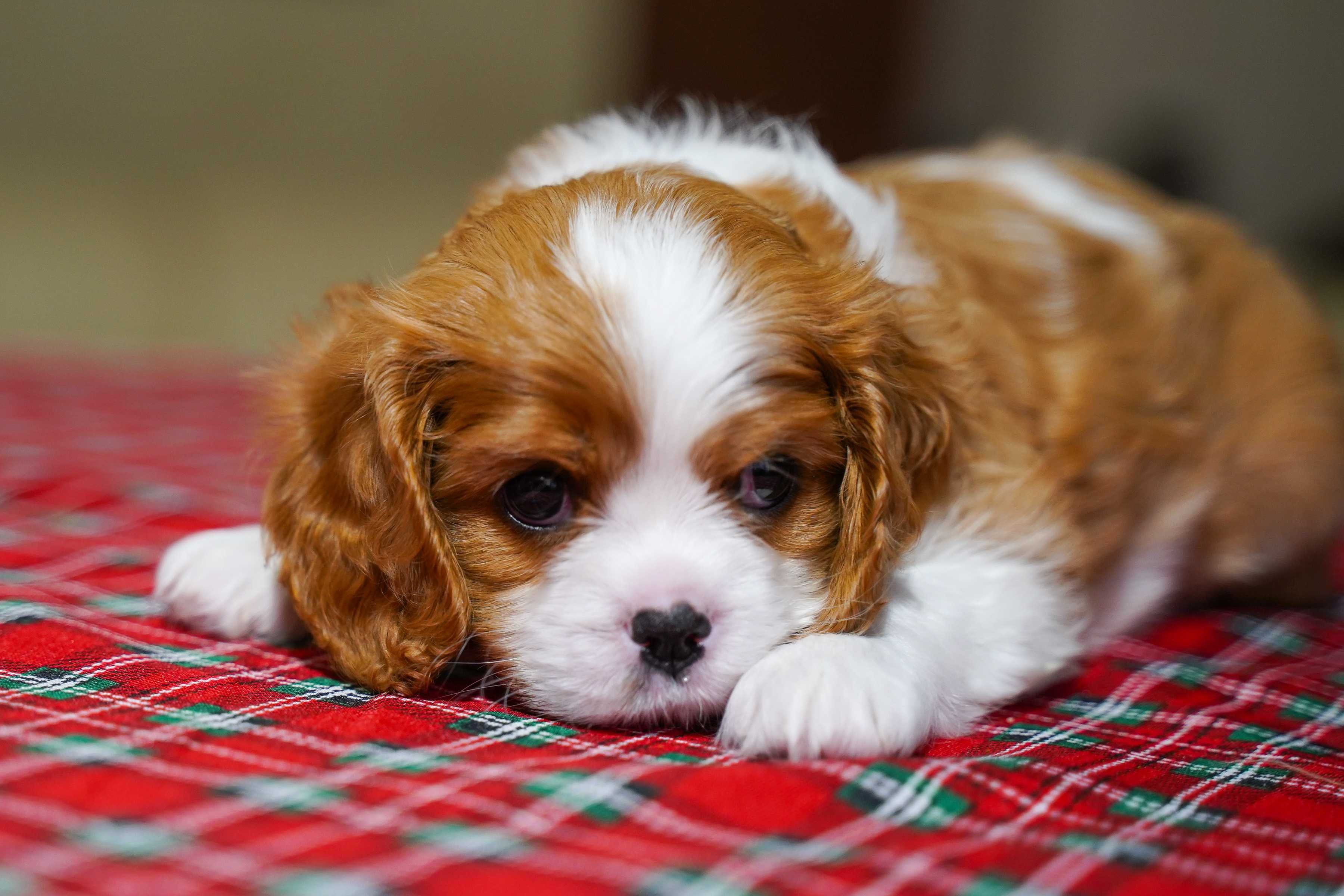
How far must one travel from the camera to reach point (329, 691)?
212 cm

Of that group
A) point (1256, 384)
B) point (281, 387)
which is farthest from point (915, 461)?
point (1256, 384)

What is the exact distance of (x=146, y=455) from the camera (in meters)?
4.09

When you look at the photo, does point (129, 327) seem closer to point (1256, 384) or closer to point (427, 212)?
point (427, 212)

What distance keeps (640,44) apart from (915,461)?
23.8ft

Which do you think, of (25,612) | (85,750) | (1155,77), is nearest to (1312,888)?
(85,750)

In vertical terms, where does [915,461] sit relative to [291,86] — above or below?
below

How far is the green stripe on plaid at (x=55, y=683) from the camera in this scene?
1.93 meters

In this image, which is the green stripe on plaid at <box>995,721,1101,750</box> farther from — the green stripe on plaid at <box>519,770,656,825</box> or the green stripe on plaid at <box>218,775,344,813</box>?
the green stripe on plaid at <box>218,775,344,813</box>

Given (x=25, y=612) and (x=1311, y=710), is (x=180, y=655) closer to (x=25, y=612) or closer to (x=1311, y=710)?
(x=25, y=612)

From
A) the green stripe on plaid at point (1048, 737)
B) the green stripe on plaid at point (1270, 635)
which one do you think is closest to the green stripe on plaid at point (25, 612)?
the green stripe on plaid at point (1048, 737)

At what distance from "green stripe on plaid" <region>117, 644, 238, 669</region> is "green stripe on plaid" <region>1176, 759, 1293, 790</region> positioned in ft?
5.21

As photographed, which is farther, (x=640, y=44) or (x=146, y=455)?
(x=640, y=44)

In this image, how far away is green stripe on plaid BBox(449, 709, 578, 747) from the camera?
192 cm

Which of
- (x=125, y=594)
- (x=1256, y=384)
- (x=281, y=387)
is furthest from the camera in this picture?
(x=1256, y=384)
